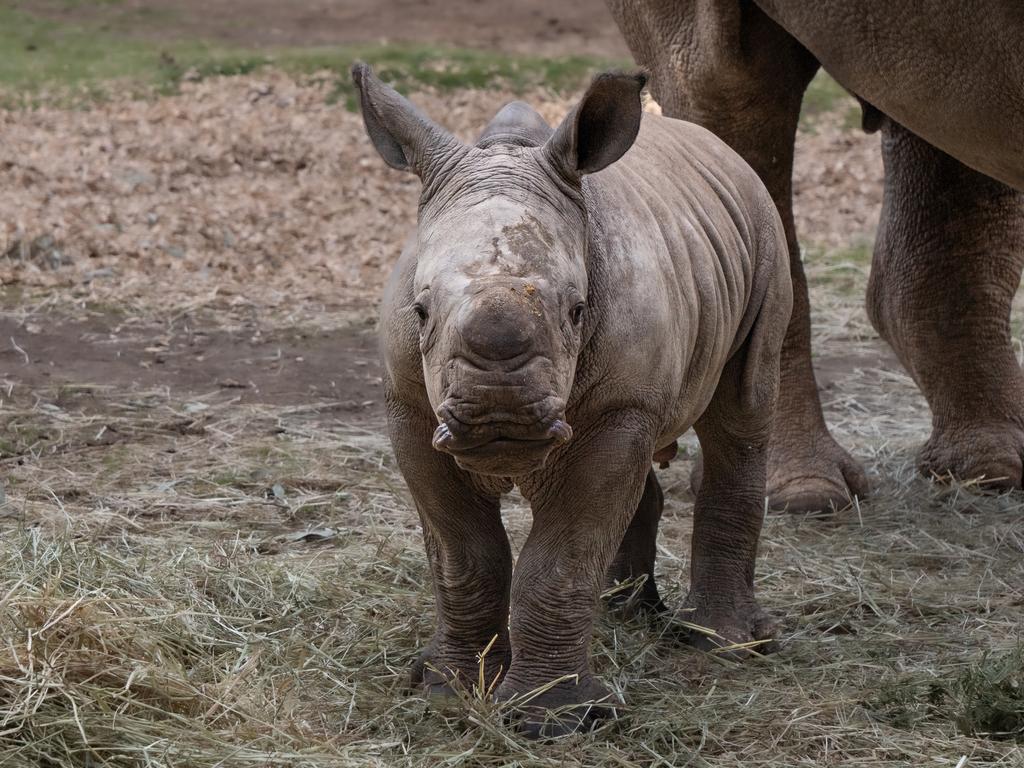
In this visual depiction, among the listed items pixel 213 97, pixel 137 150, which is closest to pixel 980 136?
pixel 137 150

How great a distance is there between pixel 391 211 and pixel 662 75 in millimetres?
5385

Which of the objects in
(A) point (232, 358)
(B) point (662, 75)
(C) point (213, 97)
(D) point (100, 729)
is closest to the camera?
(D) point (100, 729)

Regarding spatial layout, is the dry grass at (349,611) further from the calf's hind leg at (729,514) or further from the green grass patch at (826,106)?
the green grass patch at (826,106)

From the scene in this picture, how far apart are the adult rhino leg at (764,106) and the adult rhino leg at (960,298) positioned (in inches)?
20.3

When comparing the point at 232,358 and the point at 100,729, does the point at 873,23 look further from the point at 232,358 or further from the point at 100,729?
the point at 232,358

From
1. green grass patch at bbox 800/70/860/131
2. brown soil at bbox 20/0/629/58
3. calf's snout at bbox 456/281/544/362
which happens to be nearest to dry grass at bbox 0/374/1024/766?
calf's snout at bbox 456/281/544/362

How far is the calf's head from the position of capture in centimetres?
340

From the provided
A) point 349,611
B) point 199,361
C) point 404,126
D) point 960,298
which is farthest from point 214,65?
point 404,126

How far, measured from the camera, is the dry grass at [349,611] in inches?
155

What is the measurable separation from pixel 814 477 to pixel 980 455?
0.77 metres

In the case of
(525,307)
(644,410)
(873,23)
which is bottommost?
(644,410)

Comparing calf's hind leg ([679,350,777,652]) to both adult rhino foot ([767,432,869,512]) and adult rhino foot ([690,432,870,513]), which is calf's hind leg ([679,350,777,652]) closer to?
adult rhino foot ([690,432,870,513])

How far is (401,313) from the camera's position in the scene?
3881 mm

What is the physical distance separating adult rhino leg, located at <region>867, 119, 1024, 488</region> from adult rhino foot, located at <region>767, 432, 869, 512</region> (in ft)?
1.48
